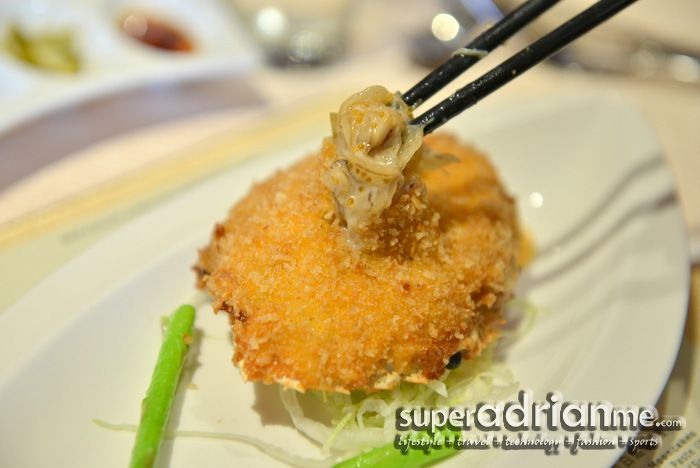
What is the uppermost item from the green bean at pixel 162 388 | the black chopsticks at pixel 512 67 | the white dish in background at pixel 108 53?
the white dish in background at pixel 108 53

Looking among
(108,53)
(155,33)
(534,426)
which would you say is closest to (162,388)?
(534,426)

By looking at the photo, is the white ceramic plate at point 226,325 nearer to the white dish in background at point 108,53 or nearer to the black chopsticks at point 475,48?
the black chopsticks at point 475,48

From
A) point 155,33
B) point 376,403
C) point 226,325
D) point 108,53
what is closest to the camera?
point 376,403

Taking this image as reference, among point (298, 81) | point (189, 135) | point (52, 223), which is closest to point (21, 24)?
point (189, 135)

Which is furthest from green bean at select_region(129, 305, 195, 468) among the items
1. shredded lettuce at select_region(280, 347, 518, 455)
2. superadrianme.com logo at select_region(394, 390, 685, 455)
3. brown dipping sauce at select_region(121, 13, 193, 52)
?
brown dipping sauce at select_region(121, 13, 193, 52)

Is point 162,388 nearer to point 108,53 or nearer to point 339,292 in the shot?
point 339,292

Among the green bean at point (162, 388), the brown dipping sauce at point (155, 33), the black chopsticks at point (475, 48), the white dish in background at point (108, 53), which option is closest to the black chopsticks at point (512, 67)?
the black chopsticks at point (475, 48)
